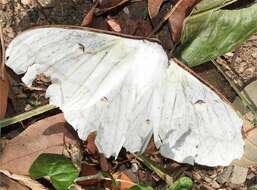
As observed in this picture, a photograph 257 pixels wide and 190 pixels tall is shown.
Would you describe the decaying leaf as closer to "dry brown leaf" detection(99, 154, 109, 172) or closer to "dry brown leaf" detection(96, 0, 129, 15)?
"dry brown leaf" detection(99, 154, 109, 172)

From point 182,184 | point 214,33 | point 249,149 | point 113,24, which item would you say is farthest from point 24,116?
point 249,149

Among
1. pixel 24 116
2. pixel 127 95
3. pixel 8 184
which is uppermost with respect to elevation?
pixel 127 95

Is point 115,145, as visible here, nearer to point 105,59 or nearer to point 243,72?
point 105,59

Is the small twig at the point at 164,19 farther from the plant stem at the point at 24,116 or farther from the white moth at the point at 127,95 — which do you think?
the plant stem at the point at 24,116

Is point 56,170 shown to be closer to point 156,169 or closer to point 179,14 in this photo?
point 156,169

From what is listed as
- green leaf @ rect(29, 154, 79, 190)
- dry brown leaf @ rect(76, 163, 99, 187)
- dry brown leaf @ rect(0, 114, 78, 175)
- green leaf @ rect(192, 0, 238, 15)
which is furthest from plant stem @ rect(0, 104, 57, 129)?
green leaf @ rect(192, 0, 238, 15)

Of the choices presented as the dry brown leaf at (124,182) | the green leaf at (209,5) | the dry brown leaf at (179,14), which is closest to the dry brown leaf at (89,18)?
the dry brown leaf at (179,14)
